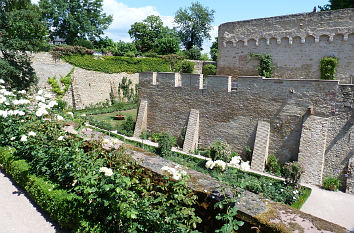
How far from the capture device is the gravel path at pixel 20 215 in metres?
4.86

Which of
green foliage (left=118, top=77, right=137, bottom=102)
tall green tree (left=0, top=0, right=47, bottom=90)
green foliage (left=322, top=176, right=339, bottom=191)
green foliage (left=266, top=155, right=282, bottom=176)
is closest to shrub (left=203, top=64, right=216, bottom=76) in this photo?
green foliage (left=118, top=77, right=137, bottom=102)

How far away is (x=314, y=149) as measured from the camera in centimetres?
1005

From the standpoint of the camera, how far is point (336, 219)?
7.60 m

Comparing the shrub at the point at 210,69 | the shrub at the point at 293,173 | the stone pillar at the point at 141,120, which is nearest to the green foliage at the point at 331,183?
the shrub at the point at 293,173

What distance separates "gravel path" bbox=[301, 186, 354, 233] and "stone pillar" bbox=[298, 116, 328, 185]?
20.5 inches

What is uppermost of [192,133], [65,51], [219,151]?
[65,51]

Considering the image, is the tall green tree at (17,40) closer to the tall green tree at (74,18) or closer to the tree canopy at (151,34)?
the tall green tree at (74,18)

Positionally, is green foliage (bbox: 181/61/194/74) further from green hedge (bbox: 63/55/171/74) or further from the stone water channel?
the stone water channel

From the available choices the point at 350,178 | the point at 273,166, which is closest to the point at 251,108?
the point at 273,166

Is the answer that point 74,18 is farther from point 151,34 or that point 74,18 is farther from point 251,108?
point 251,108

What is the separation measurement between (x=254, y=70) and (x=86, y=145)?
1435cm

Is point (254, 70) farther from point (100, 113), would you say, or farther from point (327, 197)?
point (100, 113)

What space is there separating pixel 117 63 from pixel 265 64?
42.2 ft

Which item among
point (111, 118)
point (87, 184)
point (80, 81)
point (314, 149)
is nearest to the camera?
point (87, 184)
